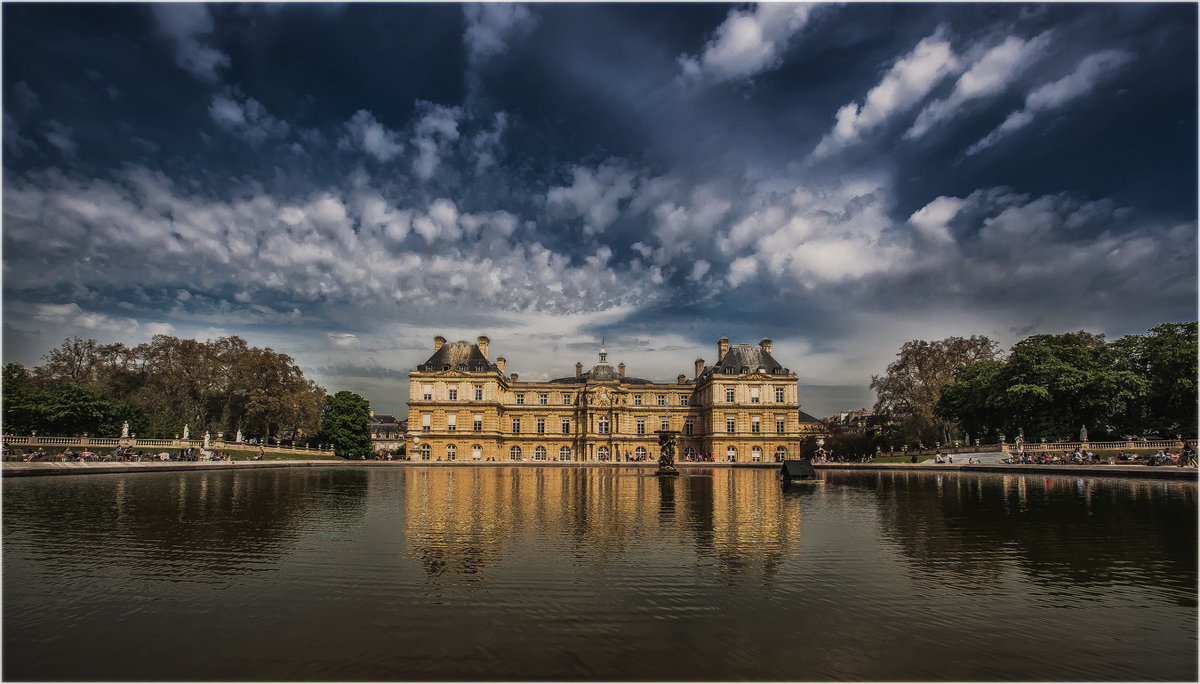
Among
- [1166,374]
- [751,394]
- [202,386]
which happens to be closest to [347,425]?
[202,386]

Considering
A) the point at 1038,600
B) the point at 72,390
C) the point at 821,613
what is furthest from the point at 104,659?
the point at 72,390

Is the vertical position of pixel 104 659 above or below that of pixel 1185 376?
below

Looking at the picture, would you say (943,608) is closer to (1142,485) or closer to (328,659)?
(328,659)

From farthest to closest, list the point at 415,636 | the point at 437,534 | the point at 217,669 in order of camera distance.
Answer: the point at 437,534
the point at 415,636
the point at 217,669

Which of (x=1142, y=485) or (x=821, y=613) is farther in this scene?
(x=1142, y=485)

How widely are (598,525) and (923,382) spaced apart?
59.4 metres

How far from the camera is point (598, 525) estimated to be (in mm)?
16188

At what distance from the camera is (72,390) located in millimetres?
45844

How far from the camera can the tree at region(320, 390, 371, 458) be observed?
6700cm

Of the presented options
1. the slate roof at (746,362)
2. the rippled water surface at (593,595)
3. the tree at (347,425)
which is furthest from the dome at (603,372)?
the rippled water surface at (593,595)

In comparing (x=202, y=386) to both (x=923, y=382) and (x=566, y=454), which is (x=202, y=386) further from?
(x=923, y=382)

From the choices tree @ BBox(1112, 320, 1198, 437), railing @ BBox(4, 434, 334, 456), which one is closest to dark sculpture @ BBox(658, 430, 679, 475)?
tree @ BBox(1112, 320, 1198, 437)

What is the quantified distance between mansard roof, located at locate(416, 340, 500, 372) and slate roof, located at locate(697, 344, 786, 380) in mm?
28303

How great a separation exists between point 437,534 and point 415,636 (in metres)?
7.27
